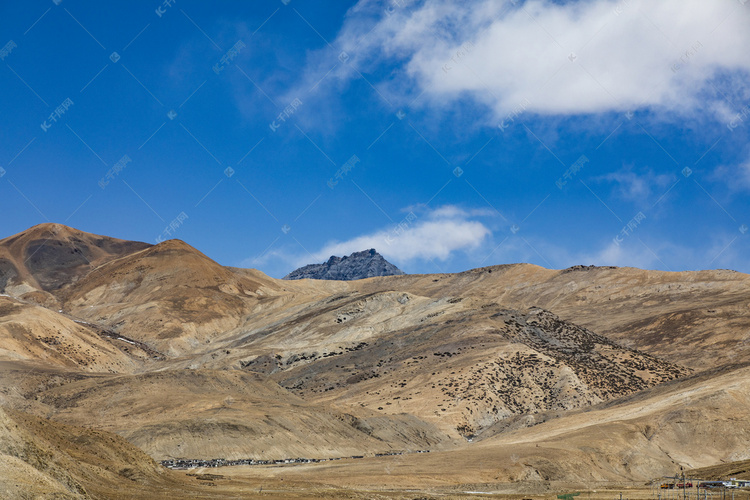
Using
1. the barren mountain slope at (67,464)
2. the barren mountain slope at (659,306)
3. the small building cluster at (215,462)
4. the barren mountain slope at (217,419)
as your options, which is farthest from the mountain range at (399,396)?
the small building cluster at (215,462)

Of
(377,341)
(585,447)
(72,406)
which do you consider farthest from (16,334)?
(585,447)

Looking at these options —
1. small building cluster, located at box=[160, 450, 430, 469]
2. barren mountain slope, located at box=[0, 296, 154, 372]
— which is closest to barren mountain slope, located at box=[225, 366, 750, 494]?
small building cluster, located at box=[160, 450, 430, 469]

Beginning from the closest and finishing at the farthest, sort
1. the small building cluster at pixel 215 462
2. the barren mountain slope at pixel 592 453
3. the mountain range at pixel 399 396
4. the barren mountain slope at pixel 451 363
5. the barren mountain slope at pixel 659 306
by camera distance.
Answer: the mountain range at pixel 399 396, the barren mountain slope at pixel 592 453, the small building cluster at pixel 215 462, the barren mountain slope at pixel 451 363, the barren mountain slope at pixel 659 306

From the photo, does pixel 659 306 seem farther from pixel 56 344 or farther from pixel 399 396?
pixel 56 344

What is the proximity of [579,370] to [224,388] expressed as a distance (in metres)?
52.4

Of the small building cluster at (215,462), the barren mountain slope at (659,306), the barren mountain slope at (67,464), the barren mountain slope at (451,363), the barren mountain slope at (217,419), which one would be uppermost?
the barren mountain slope at (659,306)

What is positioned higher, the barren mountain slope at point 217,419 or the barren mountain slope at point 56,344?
the barren mountain slope at point 56,344

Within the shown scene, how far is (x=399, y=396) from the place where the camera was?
101 metres

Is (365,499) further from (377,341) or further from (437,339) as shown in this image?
(377,341)

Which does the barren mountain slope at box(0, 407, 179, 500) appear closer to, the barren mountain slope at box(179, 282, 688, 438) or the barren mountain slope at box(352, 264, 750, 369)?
the barren mountain slope at box(179, 282, 688, 438)

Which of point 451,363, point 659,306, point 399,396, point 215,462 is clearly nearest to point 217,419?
point 215,462

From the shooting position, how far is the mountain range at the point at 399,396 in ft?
171

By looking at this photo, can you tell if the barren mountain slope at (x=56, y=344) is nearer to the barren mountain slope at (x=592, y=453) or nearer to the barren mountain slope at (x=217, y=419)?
the barren mountain slope at (x=217, y=419)

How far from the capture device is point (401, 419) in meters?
88.3
